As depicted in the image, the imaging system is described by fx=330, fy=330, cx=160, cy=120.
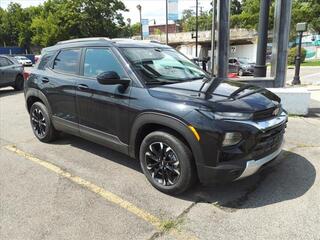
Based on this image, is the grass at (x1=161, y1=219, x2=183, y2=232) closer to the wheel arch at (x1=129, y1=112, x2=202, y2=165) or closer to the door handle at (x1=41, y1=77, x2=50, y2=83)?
the wheel arch at (x1=129, y1=112, x2=202, y2=165)

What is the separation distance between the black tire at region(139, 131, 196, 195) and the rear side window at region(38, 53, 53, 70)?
2.70 meters

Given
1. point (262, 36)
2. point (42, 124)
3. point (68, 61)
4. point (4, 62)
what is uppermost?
point (262, 36)

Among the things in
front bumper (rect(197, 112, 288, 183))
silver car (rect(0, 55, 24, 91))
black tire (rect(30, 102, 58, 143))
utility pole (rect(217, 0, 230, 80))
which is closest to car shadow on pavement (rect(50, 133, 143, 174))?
black tire (rect(30, 102, 58, 143))

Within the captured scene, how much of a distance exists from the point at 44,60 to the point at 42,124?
112 cm

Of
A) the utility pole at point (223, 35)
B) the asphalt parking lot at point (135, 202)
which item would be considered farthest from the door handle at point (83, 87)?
the utility pole at point (223, 35)

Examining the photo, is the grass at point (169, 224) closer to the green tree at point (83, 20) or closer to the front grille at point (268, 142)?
the front grille at point (268, 142)

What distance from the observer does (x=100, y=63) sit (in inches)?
Result: 182

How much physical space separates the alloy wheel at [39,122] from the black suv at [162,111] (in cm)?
43

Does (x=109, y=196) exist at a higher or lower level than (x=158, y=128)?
lower

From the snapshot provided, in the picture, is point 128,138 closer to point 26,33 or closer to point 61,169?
point 61,169

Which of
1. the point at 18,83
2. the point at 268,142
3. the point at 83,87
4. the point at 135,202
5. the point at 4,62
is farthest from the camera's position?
the point at 18,83

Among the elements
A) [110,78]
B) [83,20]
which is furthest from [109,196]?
[83,20]

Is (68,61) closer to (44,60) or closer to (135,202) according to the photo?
(44,60)

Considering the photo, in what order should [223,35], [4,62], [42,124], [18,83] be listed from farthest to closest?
[18,83], [4,62], [223,35], [42,124]
